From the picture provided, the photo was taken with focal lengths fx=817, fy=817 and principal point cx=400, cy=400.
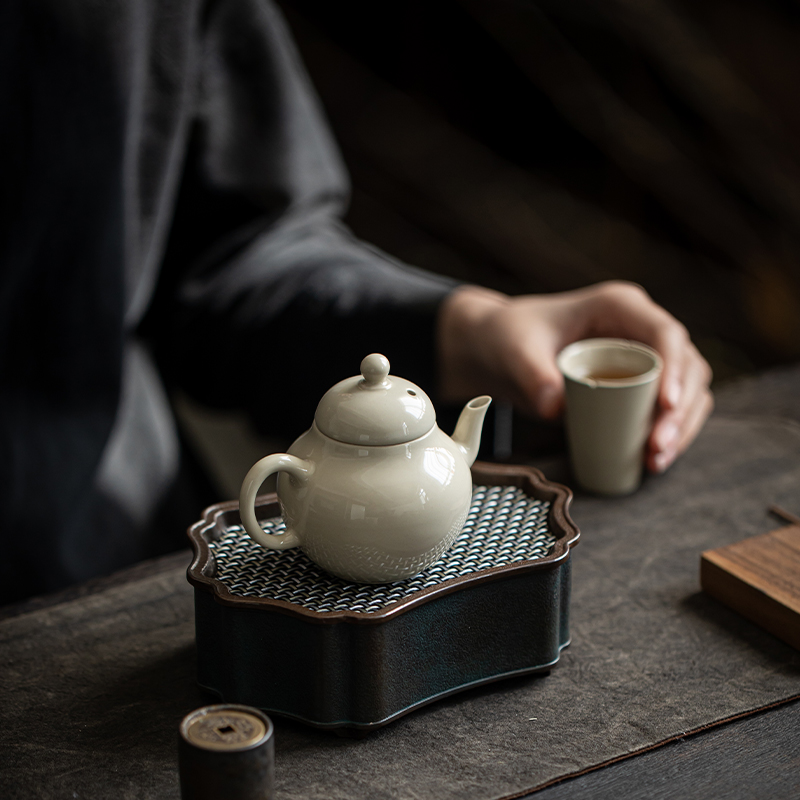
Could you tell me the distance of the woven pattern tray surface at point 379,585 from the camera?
51 centimetres

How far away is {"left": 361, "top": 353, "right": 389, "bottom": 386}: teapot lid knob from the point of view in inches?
19.4

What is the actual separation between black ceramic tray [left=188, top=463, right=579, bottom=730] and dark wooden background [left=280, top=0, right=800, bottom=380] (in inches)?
64.4

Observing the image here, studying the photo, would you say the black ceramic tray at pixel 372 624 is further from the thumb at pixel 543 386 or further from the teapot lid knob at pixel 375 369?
the thumb at pixel 543 386

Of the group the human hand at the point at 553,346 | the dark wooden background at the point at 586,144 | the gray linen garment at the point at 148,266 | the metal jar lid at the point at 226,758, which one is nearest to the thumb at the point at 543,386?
the human hand at the point at 553,346

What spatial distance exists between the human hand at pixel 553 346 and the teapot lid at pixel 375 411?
36 cm

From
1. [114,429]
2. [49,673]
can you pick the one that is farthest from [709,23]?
[49,673]

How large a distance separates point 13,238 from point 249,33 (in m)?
0.44

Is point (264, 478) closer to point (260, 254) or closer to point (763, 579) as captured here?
point (763, 579)

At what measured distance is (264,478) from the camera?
0.49 meters

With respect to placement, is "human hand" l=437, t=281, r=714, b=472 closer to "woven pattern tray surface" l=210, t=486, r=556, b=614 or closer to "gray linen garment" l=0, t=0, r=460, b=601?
"gray linen garment" l=0, t=0, r=460, b=601

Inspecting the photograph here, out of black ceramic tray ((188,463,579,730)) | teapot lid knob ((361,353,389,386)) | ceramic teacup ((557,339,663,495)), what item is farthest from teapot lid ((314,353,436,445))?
ceramic teacup ((557,339,663,495))

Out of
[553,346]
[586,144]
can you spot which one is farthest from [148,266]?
[586,144]

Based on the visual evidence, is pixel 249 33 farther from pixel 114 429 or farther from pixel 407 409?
pixel 407 409

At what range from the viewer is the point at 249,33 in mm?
1124
